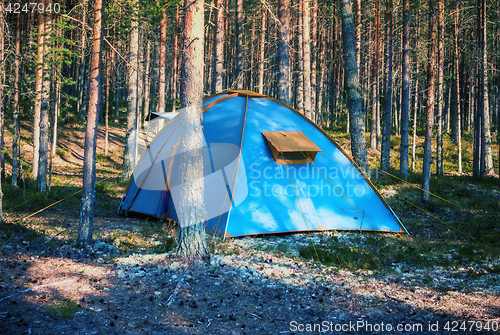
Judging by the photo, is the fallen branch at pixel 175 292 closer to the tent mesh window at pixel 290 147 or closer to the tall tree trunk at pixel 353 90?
the tent mesh window at pixel 290 147

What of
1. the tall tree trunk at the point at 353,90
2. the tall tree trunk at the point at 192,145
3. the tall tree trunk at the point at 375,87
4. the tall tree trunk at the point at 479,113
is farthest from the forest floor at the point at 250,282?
the tall tree trunk at the point at 375,87

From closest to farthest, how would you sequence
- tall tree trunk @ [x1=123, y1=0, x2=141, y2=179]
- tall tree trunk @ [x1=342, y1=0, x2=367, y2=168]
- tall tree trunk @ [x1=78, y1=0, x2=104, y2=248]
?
tall tree trunk @ [x1=78, y1=0, x2=104, y2=248], tall tree trunk @ [x1=342, y1=0, x2=367, y2=168], tall tree trunk @ [x1=123, y1=0, x2=141, y2=179]

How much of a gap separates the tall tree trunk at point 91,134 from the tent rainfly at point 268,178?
193cm

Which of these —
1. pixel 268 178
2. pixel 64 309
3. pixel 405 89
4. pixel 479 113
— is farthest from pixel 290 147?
pixel 479 113

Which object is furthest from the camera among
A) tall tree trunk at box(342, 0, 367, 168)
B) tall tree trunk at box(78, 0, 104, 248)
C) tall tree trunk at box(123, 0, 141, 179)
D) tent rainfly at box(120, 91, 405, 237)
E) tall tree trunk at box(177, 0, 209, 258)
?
tall tree trunk at box(123, 0, 141, 179)

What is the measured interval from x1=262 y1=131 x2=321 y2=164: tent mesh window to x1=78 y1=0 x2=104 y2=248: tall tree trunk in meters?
3.77

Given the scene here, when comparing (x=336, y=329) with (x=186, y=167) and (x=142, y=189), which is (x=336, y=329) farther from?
(x=142, y=189)

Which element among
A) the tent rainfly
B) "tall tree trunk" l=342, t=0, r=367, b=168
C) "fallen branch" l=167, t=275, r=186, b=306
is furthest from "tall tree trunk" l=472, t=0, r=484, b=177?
"fallen branch" l=167, t=275, r=186, b=306

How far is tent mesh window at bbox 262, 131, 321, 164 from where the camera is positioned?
8.05 m

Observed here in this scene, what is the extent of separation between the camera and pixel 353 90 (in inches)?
397

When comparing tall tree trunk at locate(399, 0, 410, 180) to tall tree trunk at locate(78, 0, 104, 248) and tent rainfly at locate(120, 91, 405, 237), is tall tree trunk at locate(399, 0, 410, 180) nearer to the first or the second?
tent rainfly at locate(120, 91, 405, 237)

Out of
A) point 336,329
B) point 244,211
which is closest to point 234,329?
point 336,329

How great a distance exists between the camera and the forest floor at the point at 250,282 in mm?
4227

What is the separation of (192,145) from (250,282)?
2452mm
